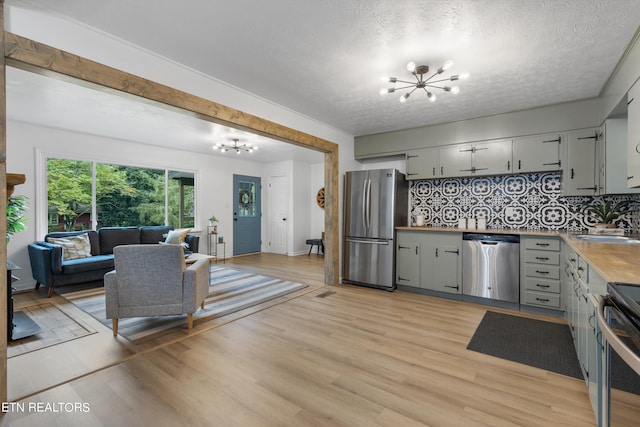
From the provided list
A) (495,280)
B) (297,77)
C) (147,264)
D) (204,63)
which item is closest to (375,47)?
(297,77)

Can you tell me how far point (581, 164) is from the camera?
345cm

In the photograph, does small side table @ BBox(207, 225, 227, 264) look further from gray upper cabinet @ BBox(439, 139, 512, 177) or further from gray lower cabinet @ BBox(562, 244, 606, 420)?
gray lower cabinet @ BBox(562, 244, 606, 420)

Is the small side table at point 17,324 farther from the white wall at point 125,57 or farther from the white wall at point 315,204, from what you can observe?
the white wall at point 315,204

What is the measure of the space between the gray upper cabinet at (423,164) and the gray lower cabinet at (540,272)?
1.47 meters

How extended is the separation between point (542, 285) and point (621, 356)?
2.95 meters

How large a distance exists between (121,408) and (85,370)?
69 centimetres

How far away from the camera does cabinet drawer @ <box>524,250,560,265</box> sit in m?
3.33

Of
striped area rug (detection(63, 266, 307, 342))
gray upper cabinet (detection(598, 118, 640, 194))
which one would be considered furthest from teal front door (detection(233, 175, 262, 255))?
gray upper cabinet (detection(598, 118, 640, 194))

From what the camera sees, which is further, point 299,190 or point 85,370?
point 299,190

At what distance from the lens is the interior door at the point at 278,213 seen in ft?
25.7

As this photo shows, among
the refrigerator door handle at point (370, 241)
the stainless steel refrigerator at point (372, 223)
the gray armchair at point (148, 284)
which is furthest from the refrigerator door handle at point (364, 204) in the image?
the gray armchair at point (148, 284)

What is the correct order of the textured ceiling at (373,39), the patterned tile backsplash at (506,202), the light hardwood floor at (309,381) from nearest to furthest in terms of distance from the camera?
the light hardwood floor at (309,381), the textured ceiling at (373,39), the patterned tile backsplash at (506,202)

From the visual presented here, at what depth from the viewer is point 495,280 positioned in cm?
364

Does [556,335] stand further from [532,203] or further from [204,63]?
[204,63]
